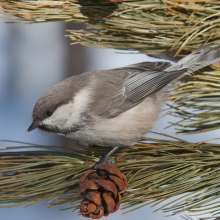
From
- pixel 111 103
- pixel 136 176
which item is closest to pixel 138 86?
pixel 111 103

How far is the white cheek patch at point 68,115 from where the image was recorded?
1147mm

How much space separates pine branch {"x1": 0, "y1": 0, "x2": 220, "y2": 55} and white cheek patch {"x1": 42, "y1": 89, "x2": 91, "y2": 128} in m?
0.28

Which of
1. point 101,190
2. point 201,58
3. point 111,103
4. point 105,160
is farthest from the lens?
point 111,103

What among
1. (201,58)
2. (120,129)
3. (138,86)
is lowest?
(120,129)

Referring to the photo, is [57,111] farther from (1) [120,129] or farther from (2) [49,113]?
(1) [120,129]

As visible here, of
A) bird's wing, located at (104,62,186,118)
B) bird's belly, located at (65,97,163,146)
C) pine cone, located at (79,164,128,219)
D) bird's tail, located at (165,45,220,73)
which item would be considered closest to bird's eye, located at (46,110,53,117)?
bird's belly, located at (65,97,163,146)

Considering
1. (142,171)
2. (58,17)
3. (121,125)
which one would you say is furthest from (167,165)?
(58,17)

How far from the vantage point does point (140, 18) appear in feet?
3.35

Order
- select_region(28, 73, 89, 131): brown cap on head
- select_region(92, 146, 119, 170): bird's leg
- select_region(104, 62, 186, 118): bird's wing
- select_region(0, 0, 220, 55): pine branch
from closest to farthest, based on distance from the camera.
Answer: select_region(92, 146, 119, 170): bird's leg
select_region(0, 0, 220, 55): pine branch
select_region(28, 73, 89, 131): brown cap on head
select_region(104, 62, 186, 118): bird's wing

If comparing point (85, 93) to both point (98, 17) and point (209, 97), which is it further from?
point (209, 97)

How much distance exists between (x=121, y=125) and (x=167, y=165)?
0.37 metres

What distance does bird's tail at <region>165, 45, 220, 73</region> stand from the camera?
1058mm

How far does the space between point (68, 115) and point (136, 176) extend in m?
0.42

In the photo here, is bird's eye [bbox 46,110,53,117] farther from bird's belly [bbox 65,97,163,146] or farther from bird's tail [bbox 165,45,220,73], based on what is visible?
bird's tail [bbox 165,45,220,73]
